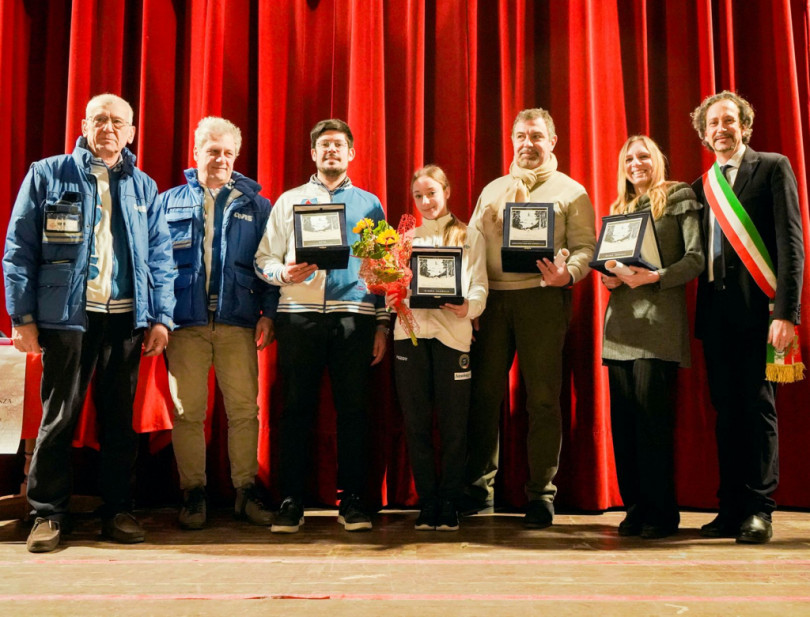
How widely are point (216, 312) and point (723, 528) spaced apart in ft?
7.13

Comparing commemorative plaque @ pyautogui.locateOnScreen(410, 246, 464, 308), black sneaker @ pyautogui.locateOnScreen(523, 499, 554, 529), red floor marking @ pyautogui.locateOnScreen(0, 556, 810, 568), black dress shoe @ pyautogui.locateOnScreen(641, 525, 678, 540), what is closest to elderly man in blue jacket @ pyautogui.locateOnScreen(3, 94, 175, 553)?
red floor marking @ pyautogui.locateOnScreen(0, 556, 810, 568)

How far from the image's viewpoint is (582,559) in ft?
7.22

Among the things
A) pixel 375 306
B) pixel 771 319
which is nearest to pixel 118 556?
pixel 375 306

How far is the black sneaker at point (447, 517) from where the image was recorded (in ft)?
8.54

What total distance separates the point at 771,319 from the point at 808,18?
184cm

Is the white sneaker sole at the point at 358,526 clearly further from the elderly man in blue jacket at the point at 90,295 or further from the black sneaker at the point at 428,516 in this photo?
the elderly man in blue jacket at the point at 90,295

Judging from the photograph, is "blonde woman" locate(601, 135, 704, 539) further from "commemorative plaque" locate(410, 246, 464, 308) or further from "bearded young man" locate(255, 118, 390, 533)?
"bearded young man" locate(255, 118, 390, 533)

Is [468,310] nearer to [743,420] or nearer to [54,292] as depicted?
[743,420]

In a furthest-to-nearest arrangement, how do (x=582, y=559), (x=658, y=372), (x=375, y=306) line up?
(x=375, y=306)
(x=658, y=372)
(x=582, y=559)

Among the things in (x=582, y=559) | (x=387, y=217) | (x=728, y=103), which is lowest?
(x=582, y=559)

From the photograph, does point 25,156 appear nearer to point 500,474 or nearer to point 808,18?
point 500,474

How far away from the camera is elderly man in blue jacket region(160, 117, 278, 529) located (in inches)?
108

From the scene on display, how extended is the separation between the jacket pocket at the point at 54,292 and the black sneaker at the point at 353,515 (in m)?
1.26

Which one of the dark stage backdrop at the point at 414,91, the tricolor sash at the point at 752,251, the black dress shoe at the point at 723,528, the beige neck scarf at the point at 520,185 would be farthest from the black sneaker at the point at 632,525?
the beige neck scarf at the point at 520,185
